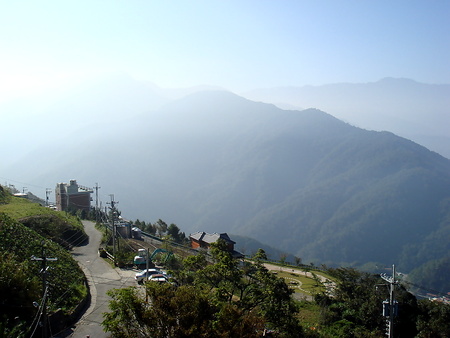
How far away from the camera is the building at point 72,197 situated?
5266 cm

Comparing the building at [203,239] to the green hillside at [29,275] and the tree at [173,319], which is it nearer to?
the green hillside at [29,275]

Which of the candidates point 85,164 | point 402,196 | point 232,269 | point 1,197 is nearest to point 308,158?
point 402,196

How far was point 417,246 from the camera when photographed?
103625 millimetres

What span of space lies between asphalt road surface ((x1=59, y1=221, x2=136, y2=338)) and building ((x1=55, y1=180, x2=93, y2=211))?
74.8 ft

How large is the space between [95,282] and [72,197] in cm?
3598

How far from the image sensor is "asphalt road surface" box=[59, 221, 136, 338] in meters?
14.3

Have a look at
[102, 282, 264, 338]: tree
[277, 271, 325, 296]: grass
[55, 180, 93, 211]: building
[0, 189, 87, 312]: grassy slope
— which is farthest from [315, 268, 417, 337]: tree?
[55, 180, 93, 211]: building

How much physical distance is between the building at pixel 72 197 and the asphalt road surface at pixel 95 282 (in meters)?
22.8

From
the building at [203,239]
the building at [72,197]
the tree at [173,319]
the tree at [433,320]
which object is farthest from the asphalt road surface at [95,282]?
the building at [72,197]

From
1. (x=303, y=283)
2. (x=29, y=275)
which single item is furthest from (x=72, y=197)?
(x=29, y=275)

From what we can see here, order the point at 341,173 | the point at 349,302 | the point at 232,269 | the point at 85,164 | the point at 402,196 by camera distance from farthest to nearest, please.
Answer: the point at 85,164
the point at 341,173
the point at 402,196
the point at 349,302
the point at 232,269

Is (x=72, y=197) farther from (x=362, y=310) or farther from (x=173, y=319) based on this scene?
(x=173, y=319)

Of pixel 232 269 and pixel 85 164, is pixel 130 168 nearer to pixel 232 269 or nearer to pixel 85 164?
pixel 85 164

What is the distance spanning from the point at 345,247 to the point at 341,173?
60821mm
